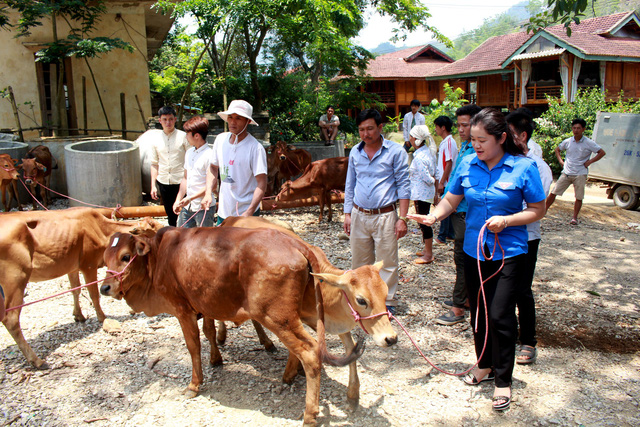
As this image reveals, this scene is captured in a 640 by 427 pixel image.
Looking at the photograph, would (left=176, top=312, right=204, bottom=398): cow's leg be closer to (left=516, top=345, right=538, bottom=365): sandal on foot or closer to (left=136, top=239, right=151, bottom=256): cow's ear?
(left=136, top=239, right=151, bottom=256): cow's ear

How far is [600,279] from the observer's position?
267 inches

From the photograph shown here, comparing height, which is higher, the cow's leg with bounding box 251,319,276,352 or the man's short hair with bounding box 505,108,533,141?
the man's short hair with bounding box 505,108,533,141

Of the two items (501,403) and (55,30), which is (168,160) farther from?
(55,30)

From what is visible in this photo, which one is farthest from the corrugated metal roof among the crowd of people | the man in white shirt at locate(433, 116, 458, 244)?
the man in white shirt at locate(433, 116, 458, 244)

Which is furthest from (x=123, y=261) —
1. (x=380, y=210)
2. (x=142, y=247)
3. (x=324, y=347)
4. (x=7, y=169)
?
(x=7, y=169)

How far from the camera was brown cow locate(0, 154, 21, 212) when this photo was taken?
8580 mm

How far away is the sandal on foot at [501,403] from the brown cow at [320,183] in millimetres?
6822

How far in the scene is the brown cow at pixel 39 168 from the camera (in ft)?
32.1

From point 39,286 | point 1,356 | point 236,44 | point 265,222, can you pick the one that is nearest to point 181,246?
point 265,222

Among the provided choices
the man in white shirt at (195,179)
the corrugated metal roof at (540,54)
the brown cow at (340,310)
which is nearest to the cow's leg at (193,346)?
the brown cow at (340,310)

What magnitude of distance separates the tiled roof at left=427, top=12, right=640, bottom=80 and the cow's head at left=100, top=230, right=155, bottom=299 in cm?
2018

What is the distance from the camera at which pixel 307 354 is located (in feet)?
11.7

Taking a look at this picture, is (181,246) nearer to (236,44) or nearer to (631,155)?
(631,155)

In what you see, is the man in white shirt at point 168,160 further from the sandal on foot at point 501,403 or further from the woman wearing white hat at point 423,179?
the sandal on foot at point 501,403
